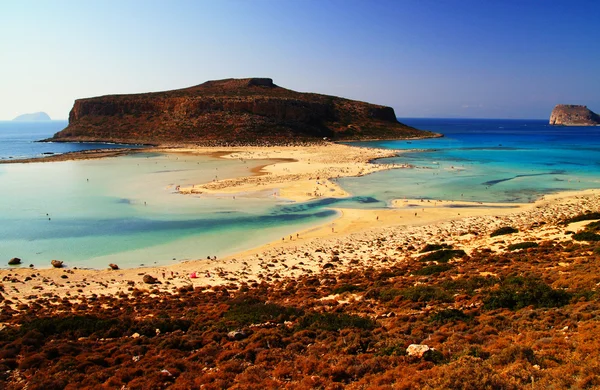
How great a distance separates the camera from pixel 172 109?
10144cm

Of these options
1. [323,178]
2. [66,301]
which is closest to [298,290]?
[66,301]

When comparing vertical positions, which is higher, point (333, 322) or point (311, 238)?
point (333, 322)

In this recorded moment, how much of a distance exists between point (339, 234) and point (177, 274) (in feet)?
33.5

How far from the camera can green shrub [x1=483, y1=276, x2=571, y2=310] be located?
10.6 meters

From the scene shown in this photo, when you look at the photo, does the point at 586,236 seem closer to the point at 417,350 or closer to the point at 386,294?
the point at 386,294

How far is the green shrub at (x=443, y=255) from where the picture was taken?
17562 millimetres

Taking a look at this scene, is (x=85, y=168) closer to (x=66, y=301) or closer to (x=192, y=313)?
(x=66, y=301)

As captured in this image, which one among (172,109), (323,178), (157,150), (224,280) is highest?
(172,109)

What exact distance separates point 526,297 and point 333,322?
566cm

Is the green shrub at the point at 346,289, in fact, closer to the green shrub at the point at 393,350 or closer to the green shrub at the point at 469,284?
Answer: the green shrub at the point at 469,284

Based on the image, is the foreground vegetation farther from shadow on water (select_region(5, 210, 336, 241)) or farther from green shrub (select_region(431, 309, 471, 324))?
shadow on water (select_region(5, 210, 336, 241))

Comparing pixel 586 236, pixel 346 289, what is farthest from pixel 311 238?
pixel 586 236

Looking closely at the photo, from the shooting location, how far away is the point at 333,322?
10914mm

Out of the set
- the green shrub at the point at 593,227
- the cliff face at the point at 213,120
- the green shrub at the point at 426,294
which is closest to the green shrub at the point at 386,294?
the green shrub at the point at 426,294
